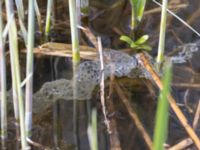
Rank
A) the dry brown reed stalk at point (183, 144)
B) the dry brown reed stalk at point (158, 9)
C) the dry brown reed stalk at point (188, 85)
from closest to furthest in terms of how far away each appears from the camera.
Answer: the dry brown reed stalk at point (183, 144) → the dry brown reed stalk at point (188, 85) → the dry brown reed stalk at point (158, 9)

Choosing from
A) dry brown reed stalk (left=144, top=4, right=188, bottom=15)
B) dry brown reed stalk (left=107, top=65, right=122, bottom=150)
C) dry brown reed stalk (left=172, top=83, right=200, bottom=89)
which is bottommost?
dry brown reed stalk (left=107, top=65, right=122, bottom=150)

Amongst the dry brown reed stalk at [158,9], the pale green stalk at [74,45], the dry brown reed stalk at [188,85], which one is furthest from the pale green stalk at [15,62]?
the dry brown reed stalk at [158,9]

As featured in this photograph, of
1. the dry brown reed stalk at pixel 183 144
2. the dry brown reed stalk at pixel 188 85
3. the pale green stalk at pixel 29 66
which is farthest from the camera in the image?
the dry brown reed stalk at pixel 188 85

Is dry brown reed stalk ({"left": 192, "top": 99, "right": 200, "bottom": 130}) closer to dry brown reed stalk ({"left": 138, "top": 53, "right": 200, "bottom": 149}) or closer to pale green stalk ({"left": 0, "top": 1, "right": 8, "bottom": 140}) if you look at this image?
dry brown reed stalk ({"left": 138, "top": 53, "right": 200, "bottom": 149})

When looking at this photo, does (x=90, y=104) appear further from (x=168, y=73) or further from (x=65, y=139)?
(x=168, y=73)

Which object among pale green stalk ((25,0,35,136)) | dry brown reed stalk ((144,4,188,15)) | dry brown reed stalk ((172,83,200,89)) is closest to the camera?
pale green stalk ((25,0,35,136))

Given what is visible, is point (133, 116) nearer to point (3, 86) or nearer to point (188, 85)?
point (188, 85)

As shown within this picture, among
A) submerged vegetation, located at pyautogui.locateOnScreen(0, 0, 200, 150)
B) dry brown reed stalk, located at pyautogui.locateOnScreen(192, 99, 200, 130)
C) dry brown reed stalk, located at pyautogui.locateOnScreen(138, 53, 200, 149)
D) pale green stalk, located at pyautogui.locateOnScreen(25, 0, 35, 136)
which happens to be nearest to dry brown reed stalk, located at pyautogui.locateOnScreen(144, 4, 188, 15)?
submerged vegetation, located at pyautogui.locateOnScreen(0, 0, 200, 150)

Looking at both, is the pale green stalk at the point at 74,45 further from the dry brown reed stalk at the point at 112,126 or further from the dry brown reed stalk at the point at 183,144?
the dry brown reed stalk at the point at 183,144
